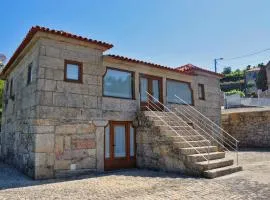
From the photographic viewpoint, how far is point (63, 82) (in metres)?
8.38

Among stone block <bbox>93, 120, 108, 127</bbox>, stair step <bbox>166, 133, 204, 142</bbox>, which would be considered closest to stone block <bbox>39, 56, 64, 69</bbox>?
stone block <bbox>93, 120, 108, 127</bbox>

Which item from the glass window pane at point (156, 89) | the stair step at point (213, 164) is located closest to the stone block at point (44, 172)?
the stair step at point (213, 164)

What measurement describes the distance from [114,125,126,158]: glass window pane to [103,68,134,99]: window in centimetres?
134

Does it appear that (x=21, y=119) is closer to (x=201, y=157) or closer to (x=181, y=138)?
(x=181, y=138)

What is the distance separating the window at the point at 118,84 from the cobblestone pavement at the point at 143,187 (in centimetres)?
331

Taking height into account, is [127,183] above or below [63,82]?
below

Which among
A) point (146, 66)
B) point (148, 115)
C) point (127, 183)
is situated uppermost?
point (146, 66)

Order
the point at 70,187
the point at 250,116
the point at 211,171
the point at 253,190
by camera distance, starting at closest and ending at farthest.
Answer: the point at 253,190 → the point at 70,187 → the point at 211,171 → the point at 250,116

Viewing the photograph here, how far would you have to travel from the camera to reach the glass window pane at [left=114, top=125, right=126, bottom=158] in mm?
9515

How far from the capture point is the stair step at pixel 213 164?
7445mm

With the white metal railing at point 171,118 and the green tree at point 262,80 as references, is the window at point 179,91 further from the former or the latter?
the green tree at point 262,80

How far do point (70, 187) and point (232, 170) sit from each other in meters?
5.11

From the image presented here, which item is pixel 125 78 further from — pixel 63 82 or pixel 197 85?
pixel 197 85

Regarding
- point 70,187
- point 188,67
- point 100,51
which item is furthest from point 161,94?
point 70,187
